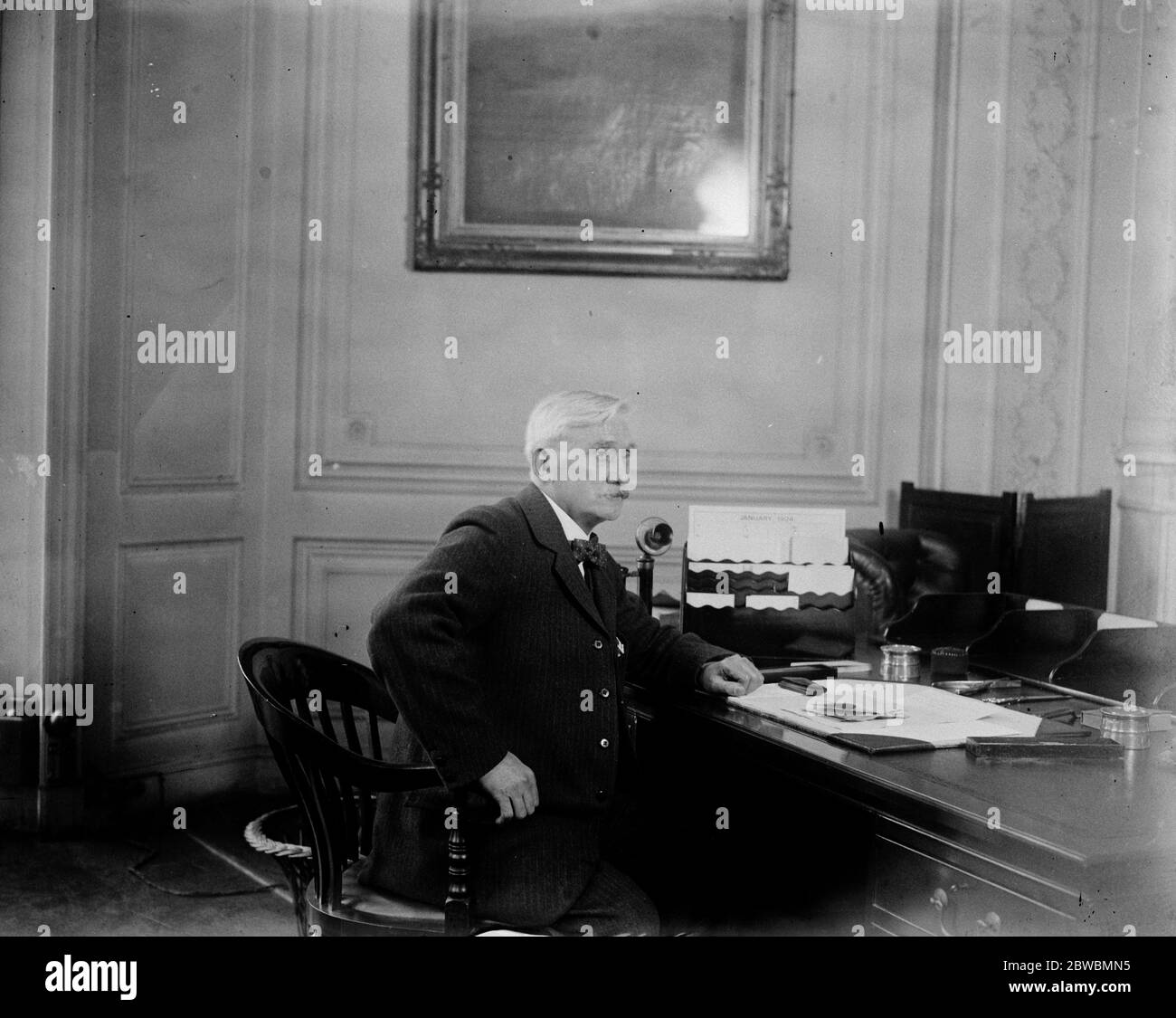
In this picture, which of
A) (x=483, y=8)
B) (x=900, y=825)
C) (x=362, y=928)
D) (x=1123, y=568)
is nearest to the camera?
(x=900, y=825)

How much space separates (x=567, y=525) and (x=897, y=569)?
1159 millimetres

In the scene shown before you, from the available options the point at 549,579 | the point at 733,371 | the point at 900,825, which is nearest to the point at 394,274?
the point at 733,371

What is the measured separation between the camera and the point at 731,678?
6.35 ft

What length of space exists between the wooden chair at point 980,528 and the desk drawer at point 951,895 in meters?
1.39

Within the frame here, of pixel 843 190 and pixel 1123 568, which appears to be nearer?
pixel 1123 568

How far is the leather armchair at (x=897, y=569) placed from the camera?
2564mm

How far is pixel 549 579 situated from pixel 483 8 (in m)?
2.13

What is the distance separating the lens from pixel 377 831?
6.11 feet
